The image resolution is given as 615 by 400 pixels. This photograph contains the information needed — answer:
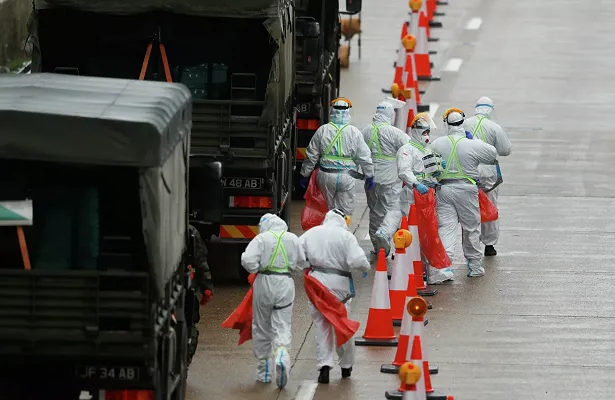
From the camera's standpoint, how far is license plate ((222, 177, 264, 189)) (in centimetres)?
1806

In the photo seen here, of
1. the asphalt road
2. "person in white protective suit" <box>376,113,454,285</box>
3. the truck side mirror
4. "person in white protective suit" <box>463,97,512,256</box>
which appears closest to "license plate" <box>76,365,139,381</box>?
the asphalt road

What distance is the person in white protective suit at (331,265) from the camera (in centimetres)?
1481

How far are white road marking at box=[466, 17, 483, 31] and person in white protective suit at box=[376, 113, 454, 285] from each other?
60.0 ft

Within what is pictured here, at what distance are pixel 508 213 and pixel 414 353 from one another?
9.64m

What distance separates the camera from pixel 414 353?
13.5 metres

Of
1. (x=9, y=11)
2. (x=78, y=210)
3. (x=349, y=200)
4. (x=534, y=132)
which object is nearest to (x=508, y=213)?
(x=349, y=200)

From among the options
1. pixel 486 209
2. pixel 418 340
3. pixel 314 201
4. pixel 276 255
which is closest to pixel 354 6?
pixel 314 201

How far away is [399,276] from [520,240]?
16.1 feet

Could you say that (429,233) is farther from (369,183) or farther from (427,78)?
(427,78)

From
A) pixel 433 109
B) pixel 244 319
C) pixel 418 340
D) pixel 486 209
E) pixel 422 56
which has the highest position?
pixel 418 340

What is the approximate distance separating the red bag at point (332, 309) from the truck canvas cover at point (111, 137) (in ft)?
9.61

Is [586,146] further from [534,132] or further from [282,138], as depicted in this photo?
[282,138]

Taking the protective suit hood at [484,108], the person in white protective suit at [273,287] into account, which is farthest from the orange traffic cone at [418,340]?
the protective suit hood at [484,108]

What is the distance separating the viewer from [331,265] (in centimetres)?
1485
